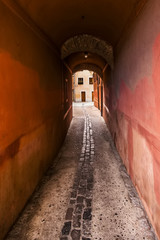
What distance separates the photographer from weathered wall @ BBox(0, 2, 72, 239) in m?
2.40

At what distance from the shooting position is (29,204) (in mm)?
3262

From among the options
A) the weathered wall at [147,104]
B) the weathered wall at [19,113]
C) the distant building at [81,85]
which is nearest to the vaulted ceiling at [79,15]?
the weathered wall at [19,113]

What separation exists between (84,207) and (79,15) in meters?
5.00

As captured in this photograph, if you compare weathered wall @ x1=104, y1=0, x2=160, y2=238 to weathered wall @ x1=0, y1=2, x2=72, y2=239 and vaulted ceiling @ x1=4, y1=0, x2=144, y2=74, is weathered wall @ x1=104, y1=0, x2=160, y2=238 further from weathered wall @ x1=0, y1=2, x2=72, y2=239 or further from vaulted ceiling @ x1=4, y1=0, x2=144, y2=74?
weathered wall @ x1=0, y1=2, x2=72, y2=239

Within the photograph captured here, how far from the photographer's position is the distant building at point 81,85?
34.2 meters

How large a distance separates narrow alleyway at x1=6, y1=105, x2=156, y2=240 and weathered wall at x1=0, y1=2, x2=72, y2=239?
327 millimetres

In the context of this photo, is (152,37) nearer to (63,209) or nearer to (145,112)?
(145,112)

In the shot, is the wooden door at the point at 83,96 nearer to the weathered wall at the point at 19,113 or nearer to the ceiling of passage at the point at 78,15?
the ceiling of passage at the point at 78,15

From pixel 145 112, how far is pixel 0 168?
2.57 meters

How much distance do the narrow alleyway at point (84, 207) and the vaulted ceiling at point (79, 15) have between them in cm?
396

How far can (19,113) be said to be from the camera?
290 centimetres

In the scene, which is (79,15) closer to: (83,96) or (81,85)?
(81,85)

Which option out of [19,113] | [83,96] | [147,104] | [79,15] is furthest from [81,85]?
[147,104]

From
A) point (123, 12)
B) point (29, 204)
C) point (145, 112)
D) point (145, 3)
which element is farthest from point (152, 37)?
point (29, 204)
